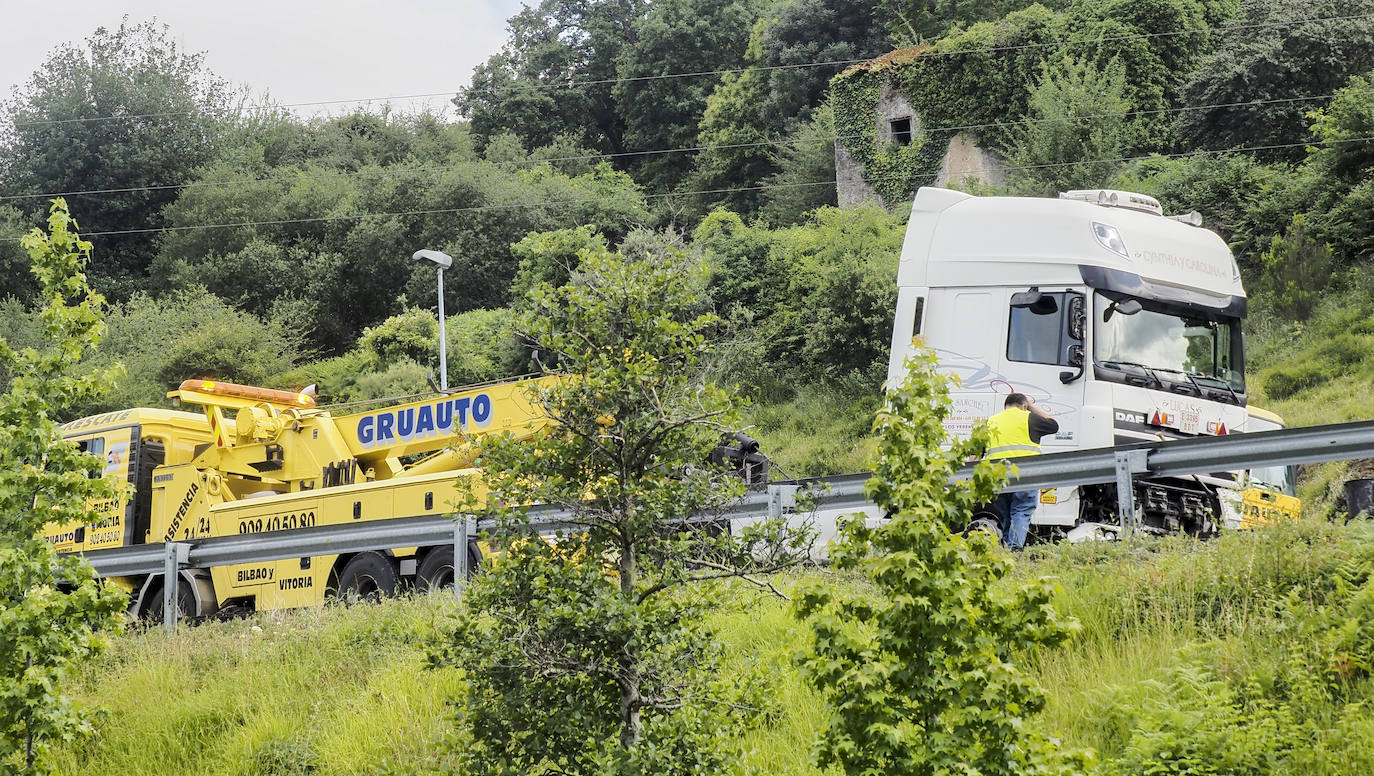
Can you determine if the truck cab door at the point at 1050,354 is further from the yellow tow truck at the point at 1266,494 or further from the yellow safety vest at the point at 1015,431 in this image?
the yellow tow truck at the point at 1266,494

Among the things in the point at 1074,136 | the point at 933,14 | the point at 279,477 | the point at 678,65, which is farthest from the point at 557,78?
the point at 279,477

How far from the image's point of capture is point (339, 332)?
50094 millimetres

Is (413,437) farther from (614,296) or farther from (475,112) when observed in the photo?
(475,112)

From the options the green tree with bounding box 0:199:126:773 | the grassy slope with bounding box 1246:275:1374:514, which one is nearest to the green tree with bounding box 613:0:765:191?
the grassy slope with bounding box 1246:275:1374:514

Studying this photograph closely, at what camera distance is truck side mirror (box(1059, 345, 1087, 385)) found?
12.8m

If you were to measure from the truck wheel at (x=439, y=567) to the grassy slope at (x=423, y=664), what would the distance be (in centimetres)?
140

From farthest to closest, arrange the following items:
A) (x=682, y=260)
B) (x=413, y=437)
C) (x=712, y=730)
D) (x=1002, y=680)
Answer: (x=413, y=437) → (x=682, y=260) → (x=712, y=730) → (x=1002, y=680)

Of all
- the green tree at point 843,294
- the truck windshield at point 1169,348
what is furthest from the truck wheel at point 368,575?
the green tree at point 843,294

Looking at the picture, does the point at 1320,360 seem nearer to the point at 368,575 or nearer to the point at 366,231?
the point at 368,575

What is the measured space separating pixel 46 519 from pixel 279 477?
27.1ft

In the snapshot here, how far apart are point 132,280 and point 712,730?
179 ft

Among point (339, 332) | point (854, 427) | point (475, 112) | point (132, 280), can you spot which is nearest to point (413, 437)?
point (854, 427)

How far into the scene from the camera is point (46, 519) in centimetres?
905

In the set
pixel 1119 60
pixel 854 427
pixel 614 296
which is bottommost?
pixel 854 427
